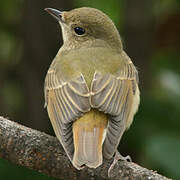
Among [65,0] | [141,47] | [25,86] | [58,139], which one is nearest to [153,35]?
[141,47]

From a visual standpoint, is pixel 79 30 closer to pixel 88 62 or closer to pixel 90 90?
pixel 88 62

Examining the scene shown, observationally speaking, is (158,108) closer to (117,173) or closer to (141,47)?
(141,47)

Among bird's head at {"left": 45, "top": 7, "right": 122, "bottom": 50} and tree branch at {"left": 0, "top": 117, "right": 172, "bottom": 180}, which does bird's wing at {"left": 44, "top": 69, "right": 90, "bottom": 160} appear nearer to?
tree branch at {"left": 0, "top": 117, "right": 172, "bottom": 180}

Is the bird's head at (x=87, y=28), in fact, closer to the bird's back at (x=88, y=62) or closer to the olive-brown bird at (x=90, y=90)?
→ the olive-brown bird at (x=90, y=90)

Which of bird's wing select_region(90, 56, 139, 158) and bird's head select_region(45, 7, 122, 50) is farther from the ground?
bird's head select_region(45, 7, 122, 50)

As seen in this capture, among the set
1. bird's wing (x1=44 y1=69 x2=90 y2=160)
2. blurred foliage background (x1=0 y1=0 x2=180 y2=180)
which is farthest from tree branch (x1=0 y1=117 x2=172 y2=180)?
blurred foliage background (x1=0 y1=0 x2=180 y2=180)

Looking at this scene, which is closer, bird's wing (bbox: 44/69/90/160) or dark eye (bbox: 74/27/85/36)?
bird's wing (bbox: 44/69/90/160)

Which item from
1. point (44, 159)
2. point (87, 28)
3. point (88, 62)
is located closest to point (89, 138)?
point (44, 159)

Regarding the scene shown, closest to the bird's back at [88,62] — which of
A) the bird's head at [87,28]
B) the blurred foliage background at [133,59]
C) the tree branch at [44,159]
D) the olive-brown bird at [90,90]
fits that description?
the olive-brown bird at [90,90]
